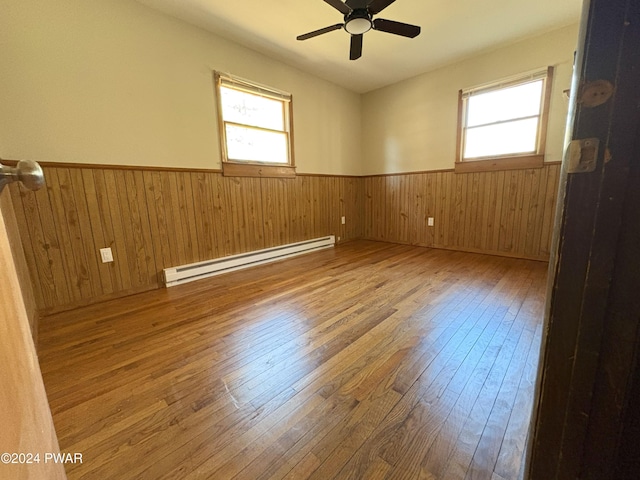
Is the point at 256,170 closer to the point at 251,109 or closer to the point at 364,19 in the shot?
the point at 251,109

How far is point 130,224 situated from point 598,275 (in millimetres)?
2952

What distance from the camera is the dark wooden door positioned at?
1.24 feet

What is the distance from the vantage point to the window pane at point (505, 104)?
3053mm

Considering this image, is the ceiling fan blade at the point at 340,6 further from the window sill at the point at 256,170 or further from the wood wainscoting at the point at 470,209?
the wood wainscoting at the point at 470,209

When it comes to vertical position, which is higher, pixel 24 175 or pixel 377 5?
pixel 377 5

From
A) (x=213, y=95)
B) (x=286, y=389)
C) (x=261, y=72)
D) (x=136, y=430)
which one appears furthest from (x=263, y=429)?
(x=261, y=72)

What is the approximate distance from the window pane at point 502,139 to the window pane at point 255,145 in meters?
2.52

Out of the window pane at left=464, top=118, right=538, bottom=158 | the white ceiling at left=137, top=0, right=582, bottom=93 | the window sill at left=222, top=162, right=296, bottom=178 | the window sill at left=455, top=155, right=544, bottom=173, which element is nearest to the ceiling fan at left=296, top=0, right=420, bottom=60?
the white ceiling at left=137, top=0, right=582, bottom=93

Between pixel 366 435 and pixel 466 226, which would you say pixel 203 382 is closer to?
pixel 366 435

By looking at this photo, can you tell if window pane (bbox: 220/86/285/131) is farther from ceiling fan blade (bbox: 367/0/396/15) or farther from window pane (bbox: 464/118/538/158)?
window pane (bbox: 464/118/538/158)

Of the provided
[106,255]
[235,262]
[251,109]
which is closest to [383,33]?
[251,109]

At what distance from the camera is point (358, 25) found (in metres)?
2.21

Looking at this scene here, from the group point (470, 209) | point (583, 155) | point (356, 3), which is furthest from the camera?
point (470, 209)

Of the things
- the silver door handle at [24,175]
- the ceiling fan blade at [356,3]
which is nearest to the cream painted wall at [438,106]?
the ceiling fan blade at [356,3]
